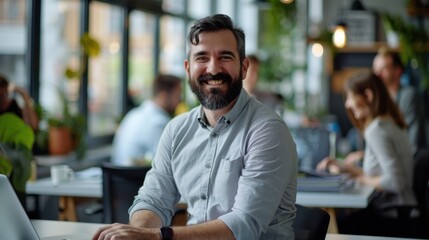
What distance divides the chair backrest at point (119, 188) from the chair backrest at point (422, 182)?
5.30ft

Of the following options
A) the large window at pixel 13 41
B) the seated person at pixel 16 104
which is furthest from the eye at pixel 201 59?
the large window at pixel 13 41

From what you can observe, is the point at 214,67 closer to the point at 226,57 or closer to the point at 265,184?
the point at 226,57

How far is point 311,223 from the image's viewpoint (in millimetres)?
2582

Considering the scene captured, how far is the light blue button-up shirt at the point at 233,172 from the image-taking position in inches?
96.3

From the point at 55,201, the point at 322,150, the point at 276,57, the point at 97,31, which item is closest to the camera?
the point at 55,201

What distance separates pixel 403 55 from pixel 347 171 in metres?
4.25

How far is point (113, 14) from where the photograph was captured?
24.1ft

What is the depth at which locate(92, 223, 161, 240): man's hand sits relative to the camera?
2.27 m

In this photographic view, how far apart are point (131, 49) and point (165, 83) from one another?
1.64 m

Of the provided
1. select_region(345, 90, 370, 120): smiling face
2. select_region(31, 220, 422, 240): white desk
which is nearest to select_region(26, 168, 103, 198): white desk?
select_region(31, 220, 422, 240): white desk

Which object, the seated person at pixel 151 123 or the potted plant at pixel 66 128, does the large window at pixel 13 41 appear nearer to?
the potted plant at pixel 66 128

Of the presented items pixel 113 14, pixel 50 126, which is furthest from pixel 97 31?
pixel 50 126

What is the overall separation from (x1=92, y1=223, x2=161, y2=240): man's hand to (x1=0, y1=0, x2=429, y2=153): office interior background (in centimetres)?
343

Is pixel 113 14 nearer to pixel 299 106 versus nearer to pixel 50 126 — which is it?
pixel 50 126
